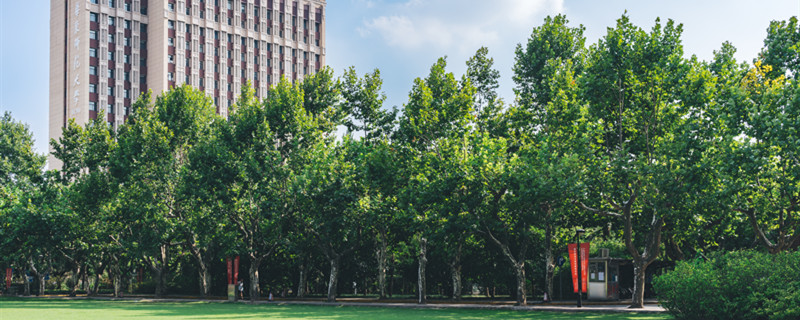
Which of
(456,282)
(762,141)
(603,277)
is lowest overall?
(456,282)

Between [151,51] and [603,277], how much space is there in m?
79.0

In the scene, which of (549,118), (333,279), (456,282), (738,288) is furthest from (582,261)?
(333,279)

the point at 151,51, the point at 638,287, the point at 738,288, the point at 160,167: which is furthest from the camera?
the point at 151,51

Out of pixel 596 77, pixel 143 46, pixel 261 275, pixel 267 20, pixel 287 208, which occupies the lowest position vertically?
pixel 261 275

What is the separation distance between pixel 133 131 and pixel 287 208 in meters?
12.3

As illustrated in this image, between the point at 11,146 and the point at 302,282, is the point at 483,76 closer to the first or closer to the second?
the point at 302,282

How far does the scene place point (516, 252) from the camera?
143ft

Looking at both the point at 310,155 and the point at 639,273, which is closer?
the point at 639,273

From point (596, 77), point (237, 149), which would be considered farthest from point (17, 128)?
point (596, 77)

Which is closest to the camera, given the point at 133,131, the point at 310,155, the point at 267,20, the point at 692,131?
the point at 692,131

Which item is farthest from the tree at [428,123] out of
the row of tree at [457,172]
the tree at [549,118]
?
the tree at [549,118]

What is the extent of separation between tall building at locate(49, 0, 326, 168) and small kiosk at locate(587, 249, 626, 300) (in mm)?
70346

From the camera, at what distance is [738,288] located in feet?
69.2

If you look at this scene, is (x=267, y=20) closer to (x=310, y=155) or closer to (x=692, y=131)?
(x=310, y=155)
